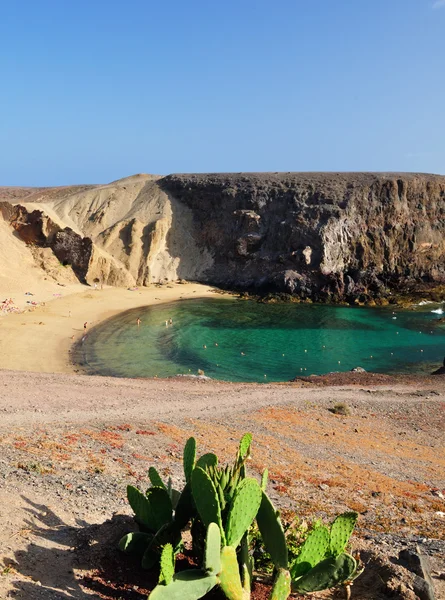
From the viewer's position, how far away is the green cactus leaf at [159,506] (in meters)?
6.49

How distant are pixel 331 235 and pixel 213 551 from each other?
60.3 m

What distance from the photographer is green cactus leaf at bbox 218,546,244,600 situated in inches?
201

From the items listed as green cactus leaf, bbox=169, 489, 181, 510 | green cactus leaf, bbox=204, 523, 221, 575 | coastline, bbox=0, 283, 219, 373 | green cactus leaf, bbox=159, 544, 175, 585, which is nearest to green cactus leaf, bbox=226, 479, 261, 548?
green cactus leaf, bbox=204, 523, 221, 575

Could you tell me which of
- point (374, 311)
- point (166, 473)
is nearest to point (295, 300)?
point (374, 311)

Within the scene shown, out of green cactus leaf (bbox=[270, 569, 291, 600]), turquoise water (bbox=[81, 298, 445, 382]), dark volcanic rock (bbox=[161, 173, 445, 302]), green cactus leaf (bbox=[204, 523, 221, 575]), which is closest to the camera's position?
green cactus leaf (bbox=[204, 523, 221, 575])

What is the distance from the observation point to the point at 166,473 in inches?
452

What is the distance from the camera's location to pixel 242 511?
18.1 feet

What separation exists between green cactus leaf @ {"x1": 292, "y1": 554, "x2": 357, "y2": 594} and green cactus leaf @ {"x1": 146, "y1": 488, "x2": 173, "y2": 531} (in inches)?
70.3

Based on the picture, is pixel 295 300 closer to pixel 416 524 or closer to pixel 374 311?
pixel 374 311

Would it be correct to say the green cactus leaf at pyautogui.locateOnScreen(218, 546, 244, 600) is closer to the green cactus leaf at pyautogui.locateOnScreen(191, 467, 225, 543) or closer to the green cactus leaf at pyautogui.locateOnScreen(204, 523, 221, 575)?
the green cactus leaf at pyautogui.locateOnScreen(204, 523, 221, 575)

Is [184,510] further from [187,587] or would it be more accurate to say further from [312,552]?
[312,552]

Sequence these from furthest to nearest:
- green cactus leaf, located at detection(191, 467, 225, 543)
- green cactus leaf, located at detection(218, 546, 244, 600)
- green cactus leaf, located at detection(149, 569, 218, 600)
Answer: green cactus leaf, located at detection(191, 467, 225, 543)
green cactus leaf, located at detection(218, 546, 244, 600)
green cactus leaf, located at detection(149, 569, 218, 600)

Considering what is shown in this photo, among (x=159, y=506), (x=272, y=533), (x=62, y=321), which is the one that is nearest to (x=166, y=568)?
(x=272, y=533)

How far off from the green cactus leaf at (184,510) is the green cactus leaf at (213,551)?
1.32 m
